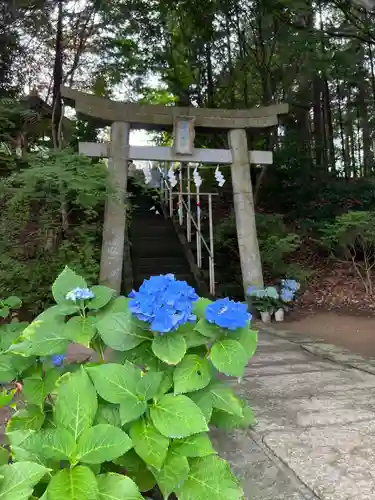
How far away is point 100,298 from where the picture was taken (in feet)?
3.91

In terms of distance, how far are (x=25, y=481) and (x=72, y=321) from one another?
417mm

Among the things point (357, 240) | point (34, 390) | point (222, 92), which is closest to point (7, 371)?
point (34, 390)

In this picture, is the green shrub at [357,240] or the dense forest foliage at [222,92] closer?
the dense forest foliage at [222,92]

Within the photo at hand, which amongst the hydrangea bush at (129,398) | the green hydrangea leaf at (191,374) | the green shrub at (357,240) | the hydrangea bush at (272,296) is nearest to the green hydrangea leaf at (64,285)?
the hydrangea bush at (129,398)

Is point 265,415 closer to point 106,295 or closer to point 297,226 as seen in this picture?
point 106,295

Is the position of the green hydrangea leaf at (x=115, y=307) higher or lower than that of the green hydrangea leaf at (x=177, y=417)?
higher

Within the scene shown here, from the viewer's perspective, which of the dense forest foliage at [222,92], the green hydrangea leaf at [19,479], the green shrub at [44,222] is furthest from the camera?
the dense forest foliage at [222,92]

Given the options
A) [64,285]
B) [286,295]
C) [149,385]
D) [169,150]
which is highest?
[169,150]

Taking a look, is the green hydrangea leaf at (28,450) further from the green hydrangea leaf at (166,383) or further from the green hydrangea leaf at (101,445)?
the green hydrangea leaf at (166,383)

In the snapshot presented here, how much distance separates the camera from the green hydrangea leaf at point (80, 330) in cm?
104

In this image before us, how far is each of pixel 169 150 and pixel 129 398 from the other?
4824 millimetres

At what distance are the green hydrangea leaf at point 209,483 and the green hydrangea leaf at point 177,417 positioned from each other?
149 mm

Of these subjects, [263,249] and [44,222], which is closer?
[44,222]

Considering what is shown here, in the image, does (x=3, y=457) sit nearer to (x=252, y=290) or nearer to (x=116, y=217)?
(x=116, y=217)
